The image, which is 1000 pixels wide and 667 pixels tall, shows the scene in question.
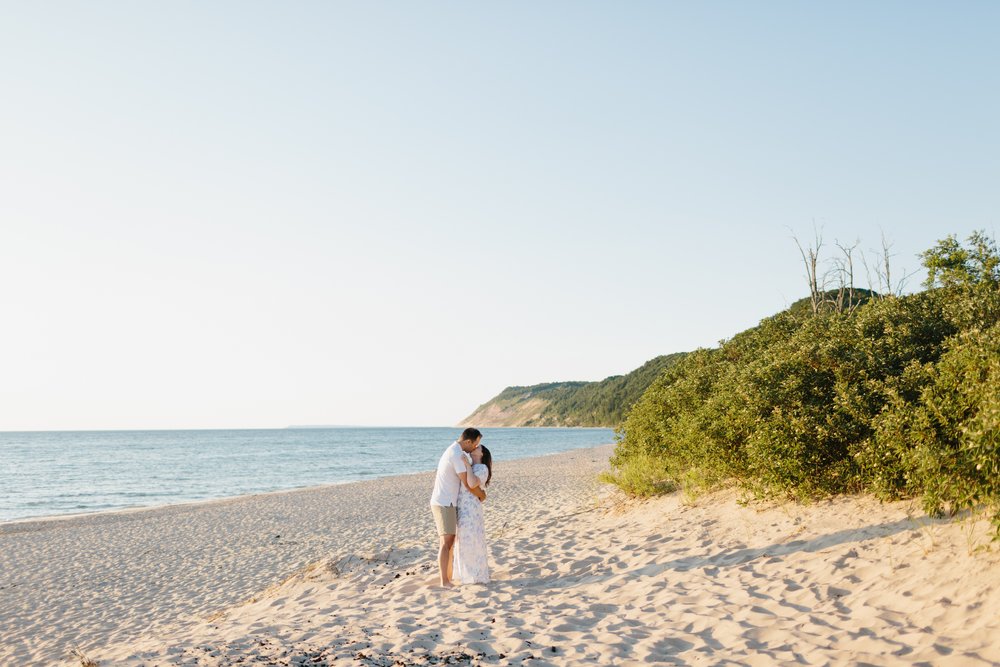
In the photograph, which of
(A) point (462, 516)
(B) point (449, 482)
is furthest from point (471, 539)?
(B) point (449, 482)

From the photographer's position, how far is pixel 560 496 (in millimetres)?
18141

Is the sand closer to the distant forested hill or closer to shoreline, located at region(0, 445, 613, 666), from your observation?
shoreline, located at region(0, 445, 613, 666)

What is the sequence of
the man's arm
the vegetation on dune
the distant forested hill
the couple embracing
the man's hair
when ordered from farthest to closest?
1. the distant forested hill
2. the couple embracing
3. the man's arm
4. the man's hair
5. the vegetation on dune

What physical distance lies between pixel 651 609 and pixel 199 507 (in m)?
20.6

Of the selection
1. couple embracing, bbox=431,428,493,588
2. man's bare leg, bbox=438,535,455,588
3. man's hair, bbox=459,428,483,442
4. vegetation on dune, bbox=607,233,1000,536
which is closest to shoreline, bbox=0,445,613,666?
man's bare leg, bbox=438,535,455,588

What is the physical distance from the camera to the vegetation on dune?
628cm

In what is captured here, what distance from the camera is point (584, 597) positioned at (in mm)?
7188

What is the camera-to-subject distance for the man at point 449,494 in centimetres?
779

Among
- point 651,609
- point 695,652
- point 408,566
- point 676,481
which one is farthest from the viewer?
point 676,481

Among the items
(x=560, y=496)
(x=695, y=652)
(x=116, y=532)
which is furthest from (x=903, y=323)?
(x=116, y=532)

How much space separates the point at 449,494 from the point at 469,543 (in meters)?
0.63

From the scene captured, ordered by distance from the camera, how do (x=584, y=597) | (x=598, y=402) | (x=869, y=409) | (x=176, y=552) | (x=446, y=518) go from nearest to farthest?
(x=584, y=597) → (x=446, y=518) → (x=869, y=409) → (x=176, y=552) → (x=598, y=402)

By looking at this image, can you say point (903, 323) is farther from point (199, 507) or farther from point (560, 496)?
point (199, 507)

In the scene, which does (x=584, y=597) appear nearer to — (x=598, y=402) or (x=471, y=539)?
(x=471, y=539)
